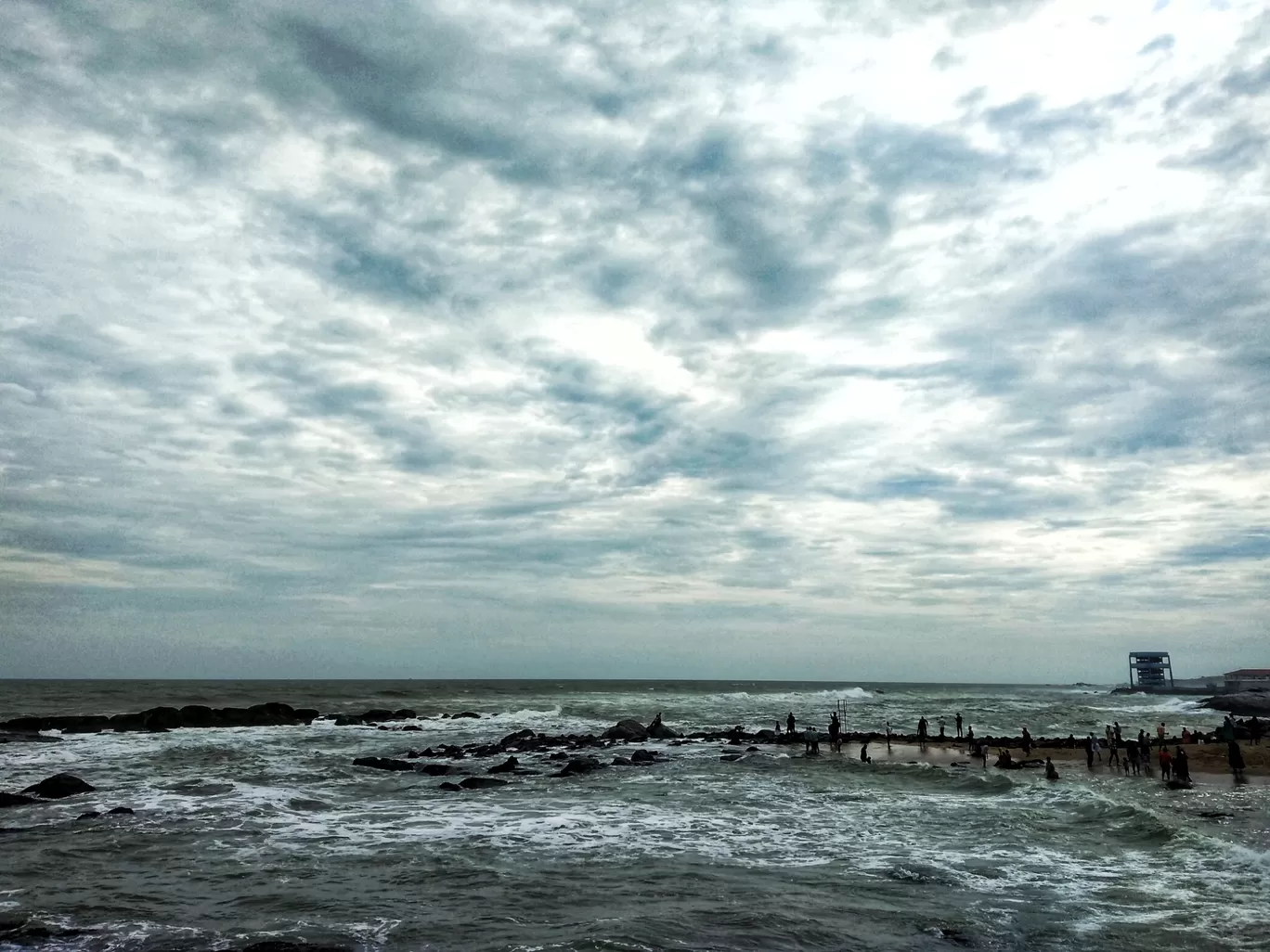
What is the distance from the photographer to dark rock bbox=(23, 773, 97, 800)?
26469mm

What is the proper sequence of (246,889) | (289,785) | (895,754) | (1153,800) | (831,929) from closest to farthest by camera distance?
1. (831,929)
2. (246,889)
3. (1153,800)
4. (289,785)
5. (895,754)

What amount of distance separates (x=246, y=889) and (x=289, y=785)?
48.4 feet

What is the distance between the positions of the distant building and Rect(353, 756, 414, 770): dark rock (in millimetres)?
125088

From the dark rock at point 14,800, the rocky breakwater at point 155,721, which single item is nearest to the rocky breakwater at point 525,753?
the dark rock at point 14,800

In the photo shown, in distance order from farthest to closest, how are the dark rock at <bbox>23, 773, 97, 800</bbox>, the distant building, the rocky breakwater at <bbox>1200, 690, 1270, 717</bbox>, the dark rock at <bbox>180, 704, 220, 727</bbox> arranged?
1. the distant building
2. the rocky breakwater at <bbox>1200, 690, 1270, 717</bbox>
3. the dark rock at <bbox>180, 704, 220, 727</bbox>
4. the dark rock at <bbox>23, 773, 97, 800</bbox>

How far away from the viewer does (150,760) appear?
36.0 meters

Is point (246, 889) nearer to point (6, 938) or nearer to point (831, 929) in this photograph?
point (6, 938)

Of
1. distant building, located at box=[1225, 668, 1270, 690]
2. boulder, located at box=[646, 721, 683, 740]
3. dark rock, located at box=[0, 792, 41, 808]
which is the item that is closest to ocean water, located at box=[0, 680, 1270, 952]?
dark rock, located at box=[0, 792, 41, 808]

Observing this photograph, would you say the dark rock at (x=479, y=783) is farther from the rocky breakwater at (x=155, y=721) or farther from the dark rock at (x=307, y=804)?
the rocky breakwater at (x=155, y=721)

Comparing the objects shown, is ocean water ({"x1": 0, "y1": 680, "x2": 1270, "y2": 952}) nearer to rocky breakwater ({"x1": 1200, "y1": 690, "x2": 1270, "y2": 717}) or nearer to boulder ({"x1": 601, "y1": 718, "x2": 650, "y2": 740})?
boulder ({"x1": 601, "y1": 718, "x2": 650, "y2": 740})

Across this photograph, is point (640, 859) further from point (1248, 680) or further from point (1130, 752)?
point (1248, 680)

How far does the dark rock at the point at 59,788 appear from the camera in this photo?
26.5 meters

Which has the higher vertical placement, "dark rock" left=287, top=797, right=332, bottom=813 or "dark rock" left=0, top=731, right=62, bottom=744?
"dark rock" left=287, top=797, right=332, bottom=813

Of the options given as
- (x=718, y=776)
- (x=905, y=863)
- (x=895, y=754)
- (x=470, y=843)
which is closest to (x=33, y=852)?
(x=470, y=843)
